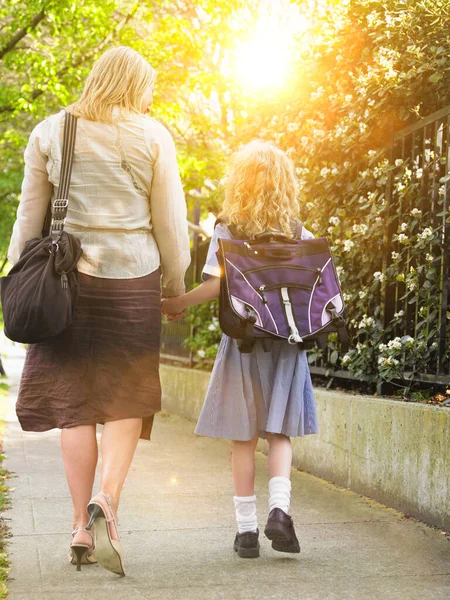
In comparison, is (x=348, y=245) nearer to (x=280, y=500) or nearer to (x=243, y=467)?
(x=243, y=467)

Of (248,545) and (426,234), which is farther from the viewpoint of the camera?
(426,234)

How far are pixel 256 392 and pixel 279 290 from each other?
47 centimetres

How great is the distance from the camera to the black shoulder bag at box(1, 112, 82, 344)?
333cm

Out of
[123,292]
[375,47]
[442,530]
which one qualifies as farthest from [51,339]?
[375,47]

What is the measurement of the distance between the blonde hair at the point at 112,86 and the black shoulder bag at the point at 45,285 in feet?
0.91

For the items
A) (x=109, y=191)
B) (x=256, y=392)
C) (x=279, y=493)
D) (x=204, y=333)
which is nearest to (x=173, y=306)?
(x=256, y=392)

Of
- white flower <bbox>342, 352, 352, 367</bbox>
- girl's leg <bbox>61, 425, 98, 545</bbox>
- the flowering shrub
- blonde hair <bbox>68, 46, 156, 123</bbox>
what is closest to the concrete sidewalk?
girl's leg <bbox>61, 425, 98, 545</bbox>

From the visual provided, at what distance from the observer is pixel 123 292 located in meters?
3.52

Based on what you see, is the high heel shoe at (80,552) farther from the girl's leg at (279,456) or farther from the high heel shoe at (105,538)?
the girl's leg at (279,456)

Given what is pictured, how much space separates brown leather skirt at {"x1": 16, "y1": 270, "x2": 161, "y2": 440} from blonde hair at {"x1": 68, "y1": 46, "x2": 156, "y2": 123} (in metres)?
0.67

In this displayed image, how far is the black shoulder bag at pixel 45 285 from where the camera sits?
131 inches

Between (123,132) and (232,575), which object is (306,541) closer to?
(232,575)

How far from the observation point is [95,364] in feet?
11.6

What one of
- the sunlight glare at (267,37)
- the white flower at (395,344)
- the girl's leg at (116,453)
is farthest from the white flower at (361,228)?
the sunlight glare at (267,37)
